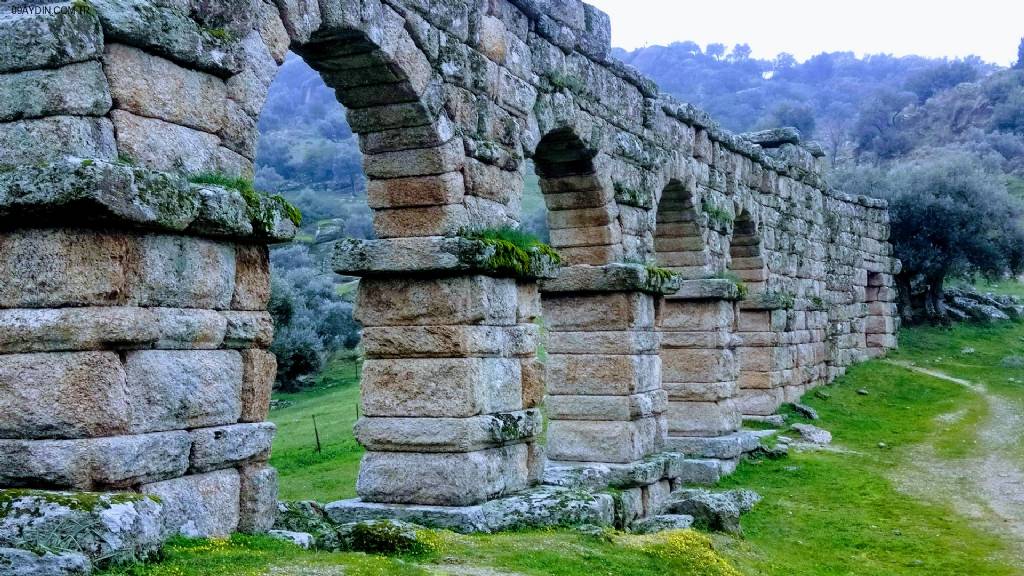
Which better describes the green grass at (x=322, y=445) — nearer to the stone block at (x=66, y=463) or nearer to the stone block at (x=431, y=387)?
the stone block at (x=431, y=387)

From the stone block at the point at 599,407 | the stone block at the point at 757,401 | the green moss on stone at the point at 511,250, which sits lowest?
the stone block at the point at 757,401

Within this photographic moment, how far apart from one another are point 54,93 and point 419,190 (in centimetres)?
386

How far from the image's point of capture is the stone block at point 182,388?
5.08 metres

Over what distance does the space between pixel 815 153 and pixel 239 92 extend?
17.9 metres

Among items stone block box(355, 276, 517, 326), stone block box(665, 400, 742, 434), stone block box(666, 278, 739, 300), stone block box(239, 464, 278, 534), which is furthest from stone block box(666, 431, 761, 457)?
stone block box(239, 464, 278, 534)

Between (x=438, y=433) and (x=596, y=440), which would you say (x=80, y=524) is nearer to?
(x=438, y=433)

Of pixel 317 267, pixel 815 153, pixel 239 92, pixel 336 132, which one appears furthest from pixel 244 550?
pixel 336 132

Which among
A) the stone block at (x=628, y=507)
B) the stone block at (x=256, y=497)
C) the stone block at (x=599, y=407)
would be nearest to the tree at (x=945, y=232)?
the stone block at (x=599, y=407)

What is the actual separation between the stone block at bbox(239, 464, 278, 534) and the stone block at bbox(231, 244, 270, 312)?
0.91 meters

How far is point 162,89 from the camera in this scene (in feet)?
18.3

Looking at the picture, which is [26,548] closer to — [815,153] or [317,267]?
[815,153]

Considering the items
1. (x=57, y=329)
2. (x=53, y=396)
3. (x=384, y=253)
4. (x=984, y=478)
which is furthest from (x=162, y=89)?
Result: (x=984, y=478)

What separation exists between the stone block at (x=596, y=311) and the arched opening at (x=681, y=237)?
3.05 m

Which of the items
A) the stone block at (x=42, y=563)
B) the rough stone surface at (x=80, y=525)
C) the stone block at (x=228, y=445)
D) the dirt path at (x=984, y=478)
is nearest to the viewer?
the stone block at (x=42, y=563)
